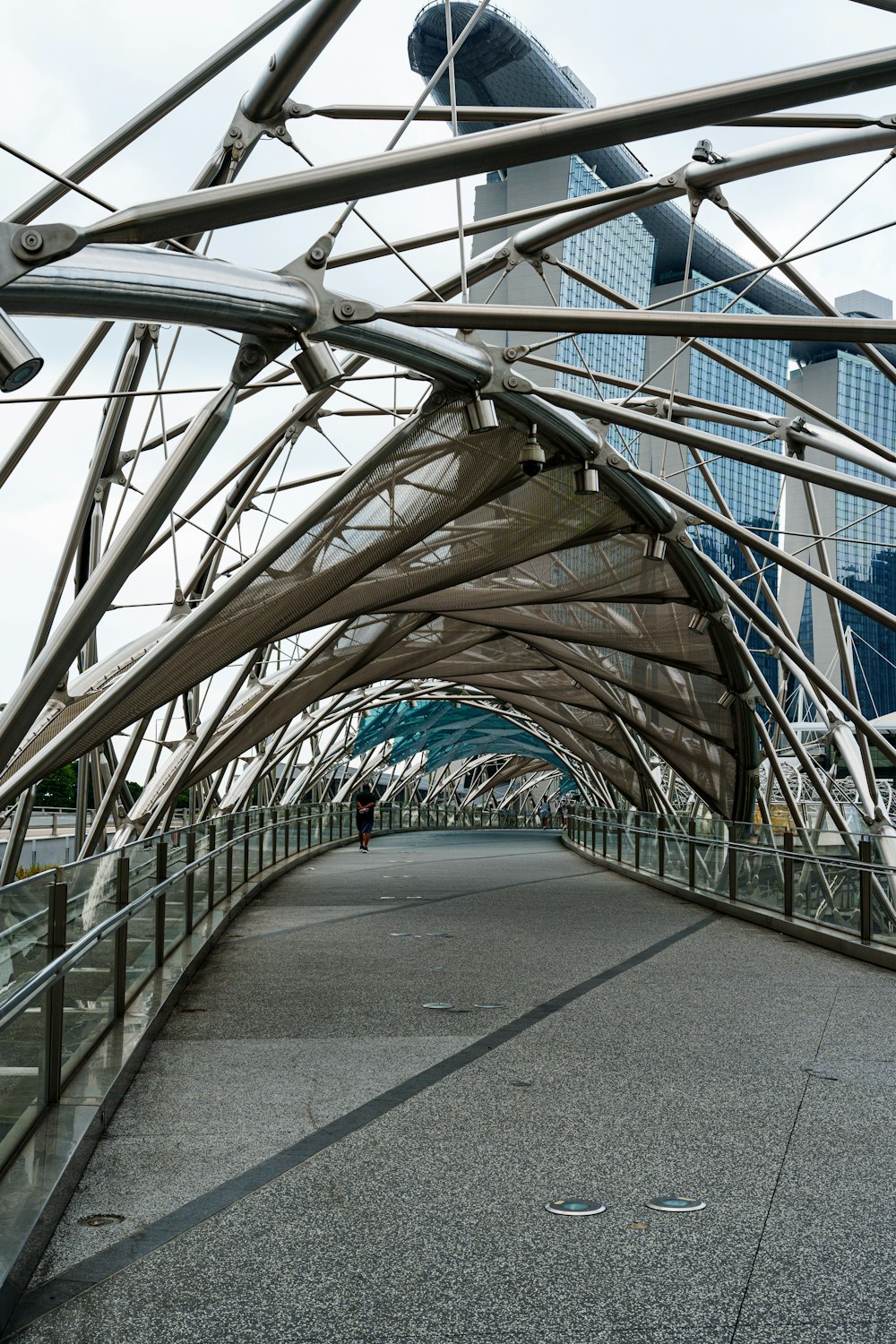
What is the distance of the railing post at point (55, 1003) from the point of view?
232 inches

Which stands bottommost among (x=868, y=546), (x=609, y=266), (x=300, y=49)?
(x=300, y=49)

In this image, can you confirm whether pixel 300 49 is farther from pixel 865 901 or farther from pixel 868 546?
pixel 868 546

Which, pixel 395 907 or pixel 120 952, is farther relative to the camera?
pixel 395 907

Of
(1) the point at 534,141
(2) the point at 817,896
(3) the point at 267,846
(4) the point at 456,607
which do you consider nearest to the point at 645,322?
(1) the point at 534,141

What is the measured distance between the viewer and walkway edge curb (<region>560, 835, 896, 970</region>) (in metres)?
13.0

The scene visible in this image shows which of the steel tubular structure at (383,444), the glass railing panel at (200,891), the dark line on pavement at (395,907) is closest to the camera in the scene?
the steel tubular structure at (383,444)

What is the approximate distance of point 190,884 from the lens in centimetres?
1277

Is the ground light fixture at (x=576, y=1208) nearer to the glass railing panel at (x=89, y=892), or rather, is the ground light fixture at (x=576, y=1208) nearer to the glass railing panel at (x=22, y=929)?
the glass railing panel at (x=22, y=929)

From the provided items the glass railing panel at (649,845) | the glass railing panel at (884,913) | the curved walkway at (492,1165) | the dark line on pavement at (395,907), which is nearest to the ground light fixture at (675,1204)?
the curved walkway at (492,1165)

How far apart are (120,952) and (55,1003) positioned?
92.7 inches

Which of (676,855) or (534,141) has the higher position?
(534,141)

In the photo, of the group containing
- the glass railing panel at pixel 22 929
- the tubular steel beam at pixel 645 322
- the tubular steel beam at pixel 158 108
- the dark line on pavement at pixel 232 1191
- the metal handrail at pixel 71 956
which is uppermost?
the tubular steel beam at pixel 158 108

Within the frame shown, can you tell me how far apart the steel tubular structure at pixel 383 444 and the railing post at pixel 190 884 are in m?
2.20

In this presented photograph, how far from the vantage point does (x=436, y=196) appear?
16172mm
